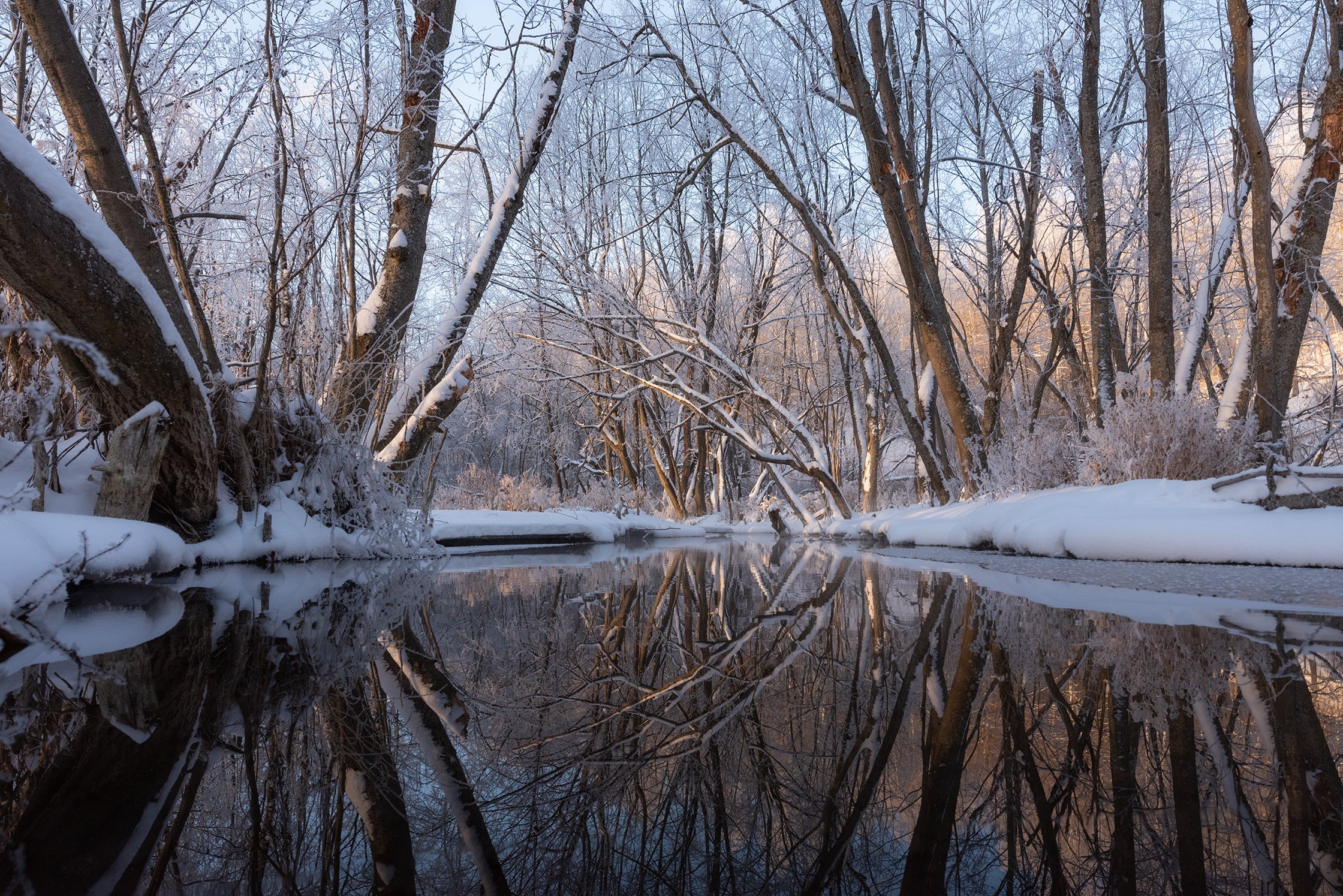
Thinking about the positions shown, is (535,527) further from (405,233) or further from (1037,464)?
(1037,464)

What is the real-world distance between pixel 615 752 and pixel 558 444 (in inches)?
713

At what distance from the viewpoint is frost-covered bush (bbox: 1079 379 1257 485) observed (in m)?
4.27

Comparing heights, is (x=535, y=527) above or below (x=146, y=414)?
below

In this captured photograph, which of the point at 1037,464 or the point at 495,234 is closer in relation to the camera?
the point at 495,234

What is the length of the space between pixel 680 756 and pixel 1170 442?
4.64 meters

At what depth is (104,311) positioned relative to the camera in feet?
9.80

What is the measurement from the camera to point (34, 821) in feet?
2.21

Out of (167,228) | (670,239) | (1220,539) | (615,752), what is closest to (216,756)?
(615,752)

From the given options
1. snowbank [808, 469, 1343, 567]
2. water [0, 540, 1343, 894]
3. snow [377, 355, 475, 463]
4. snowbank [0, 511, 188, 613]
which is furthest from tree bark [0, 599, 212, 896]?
snow [377, 355, 475, 463]

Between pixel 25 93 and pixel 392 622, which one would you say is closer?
pixel 392 622

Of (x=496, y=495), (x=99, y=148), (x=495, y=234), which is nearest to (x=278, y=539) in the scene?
(x=99, y=148)

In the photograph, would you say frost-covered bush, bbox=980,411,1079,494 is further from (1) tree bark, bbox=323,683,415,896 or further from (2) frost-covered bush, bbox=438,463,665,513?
(2) frost-covered bush, bbox=438,463,665,513

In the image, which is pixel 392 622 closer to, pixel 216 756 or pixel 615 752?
pixel 216 756

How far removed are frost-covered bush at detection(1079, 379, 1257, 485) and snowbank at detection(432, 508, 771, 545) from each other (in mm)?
4901
